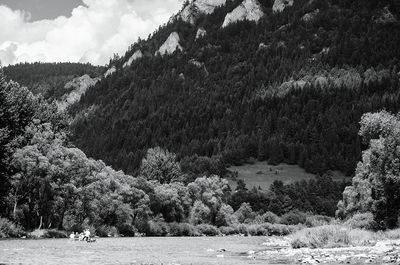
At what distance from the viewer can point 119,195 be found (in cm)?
9925

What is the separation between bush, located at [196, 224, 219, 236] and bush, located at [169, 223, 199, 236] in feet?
10.1

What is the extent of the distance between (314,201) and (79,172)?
12122cm

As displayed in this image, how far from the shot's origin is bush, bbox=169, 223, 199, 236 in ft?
362

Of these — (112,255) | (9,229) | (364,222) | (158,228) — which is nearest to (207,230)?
(158,228)

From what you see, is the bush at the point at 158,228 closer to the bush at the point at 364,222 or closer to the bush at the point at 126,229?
the bush at the point at 126,229

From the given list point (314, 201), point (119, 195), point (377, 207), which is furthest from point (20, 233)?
point (314, 201)

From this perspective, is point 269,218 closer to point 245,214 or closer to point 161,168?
point 245,214

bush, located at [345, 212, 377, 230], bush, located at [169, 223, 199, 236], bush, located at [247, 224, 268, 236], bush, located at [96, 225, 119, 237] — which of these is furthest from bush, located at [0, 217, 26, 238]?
bush, located at [247, 224, 268, 236]

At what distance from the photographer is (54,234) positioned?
3091 inches

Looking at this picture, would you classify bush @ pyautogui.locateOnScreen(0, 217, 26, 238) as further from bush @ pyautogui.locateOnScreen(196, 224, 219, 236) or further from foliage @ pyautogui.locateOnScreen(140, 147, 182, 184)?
foliage @ pyautogui.locateOnScreen(140, 147, 182, 184)

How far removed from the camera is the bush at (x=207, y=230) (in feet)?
384

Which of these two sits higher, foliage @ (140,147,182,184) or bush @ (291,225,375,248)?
foliage @ (140,147,182,184)

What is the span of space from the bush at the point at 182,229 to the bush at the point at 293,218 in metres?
58.1

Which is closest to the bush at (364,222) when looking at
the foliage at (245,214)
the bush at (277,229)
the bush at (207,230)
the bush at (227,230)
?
the bush at (207,230)
